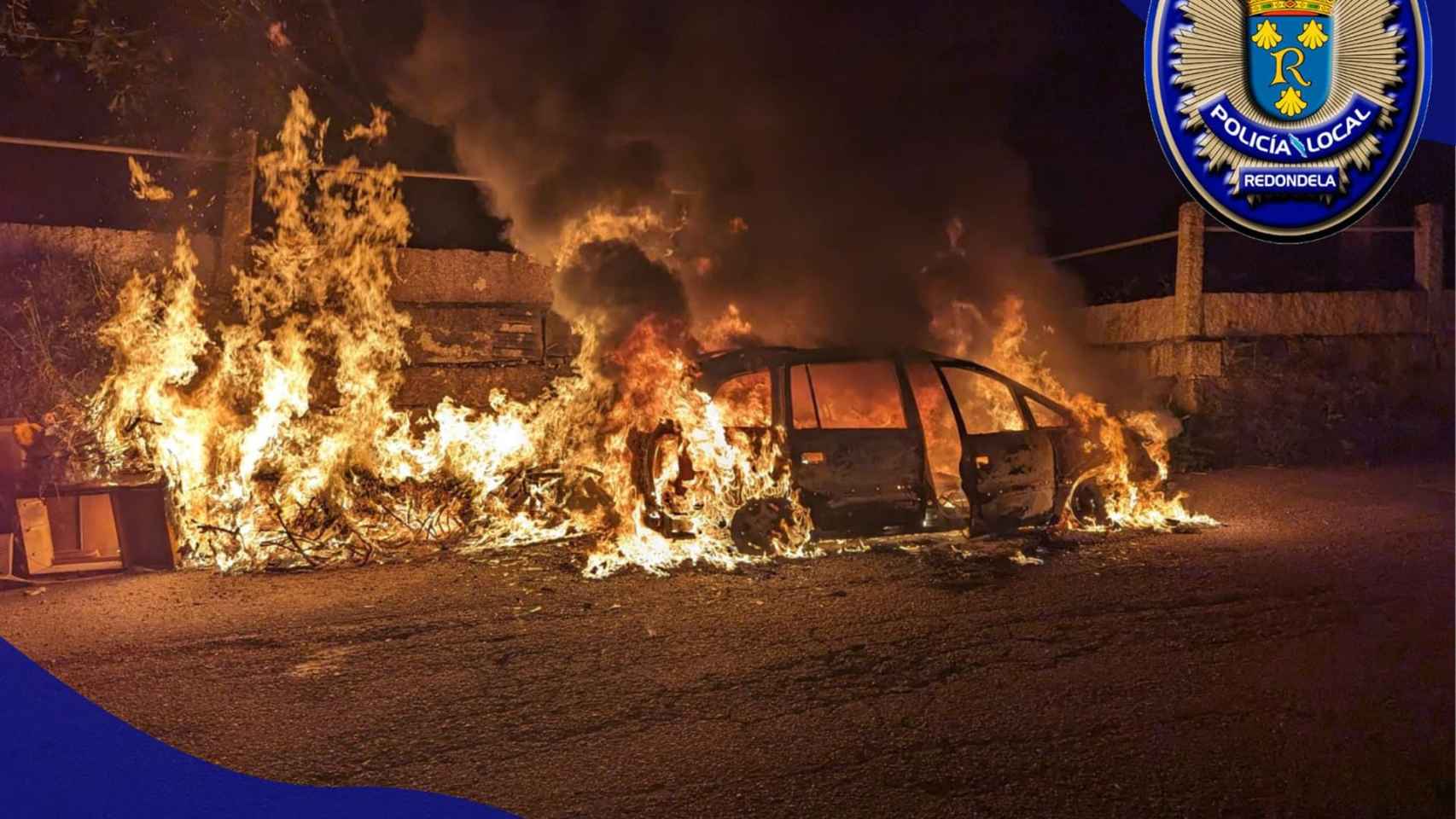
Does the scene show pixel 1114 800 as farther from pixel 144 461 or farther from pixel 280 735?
pixel 144 461

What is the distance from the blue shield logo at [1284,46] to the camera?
24.2ft

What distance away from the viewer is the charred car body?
7316mm

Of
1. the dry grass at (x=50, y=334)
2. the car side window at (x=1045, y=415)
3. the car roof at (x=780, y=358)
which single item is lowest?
the car side window at (x=1045, y=415)

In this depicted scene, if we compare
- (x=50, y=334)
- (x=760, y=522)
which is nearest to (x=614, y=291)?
(x=760, y=522)

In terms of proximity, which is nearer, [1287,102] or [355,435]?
[1287,102]

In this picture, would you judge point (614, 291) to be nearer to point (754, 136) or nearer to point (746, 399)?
point (746, 399)

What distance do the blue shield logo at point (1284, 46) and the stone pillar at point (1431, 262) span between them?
26.3ft

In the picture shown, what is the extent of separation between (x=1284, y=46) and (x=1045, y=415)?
315 centimetres

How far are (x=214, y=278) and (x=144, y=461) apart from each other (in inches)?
101

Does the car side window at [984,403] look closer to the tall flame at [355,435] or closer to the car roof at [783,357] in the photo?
the car roof at [783,357]

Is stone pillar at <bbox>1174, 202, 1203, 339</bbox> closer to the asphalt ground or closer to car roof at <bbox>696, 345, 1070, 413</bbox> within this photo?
the asphalt ground

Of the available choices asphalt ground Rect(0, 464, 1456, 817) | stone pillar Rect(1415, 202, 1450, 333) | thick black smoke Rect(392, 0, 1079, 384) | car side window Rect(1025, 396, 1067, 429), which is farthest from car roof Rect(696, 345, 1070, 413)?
stone pillar Rect(1415, 202, 1450, 333)

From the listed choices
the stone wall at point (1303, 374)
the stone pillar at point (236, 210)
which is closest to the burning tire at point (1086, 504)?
the stone wall at point (1303, 374)

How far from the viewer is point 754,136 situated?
11.1m
